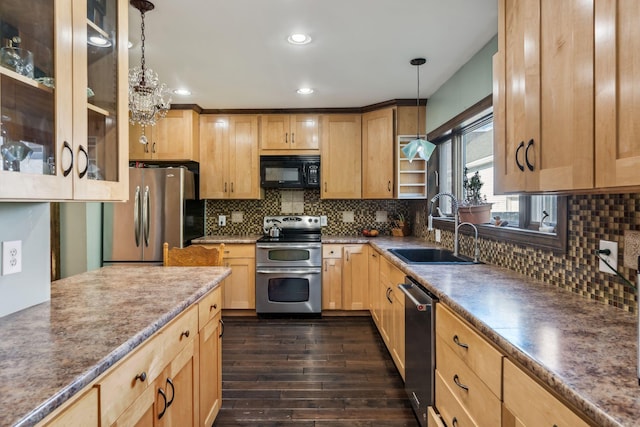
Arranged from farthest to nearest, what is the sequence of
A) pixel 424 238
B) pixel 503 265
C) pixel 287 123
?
pixel 287 123 < pixel 424 238 < pixel 503 265

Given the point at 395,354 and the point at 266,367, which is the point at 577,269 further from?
the point at 266,367

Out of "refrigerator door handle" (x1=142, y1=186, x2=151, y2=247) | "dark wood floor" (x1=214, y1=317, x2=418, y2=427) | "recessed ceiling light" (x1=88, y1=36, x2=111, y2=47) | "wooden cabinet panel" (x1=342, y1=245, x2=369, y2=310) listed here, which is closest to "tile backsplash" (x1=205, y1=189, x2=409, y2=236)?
"wooden cabinet panel" (x1=342, y1=245, x2=369, y2=310)

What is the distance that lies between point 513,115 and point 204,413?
1.92m

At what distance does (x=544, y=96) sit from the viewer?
122 cm

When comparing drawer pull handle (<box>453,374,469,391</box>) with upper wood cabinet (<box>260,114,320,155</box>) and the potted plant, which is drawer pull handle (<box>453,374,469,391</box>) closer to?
the potted plant

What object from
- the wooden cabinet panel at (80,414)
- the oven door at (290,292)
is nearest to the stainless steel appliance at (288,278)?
the oven door at (290,292)

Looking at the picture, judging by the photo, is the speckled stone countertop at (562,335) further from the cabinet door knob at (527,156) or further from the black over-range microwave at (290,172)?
the black over-range microwave at (290,172)

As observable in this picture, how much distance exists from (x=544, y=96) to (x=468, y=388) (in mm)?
1074

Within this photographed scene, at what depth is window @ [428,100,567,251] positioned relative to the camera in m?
1.79

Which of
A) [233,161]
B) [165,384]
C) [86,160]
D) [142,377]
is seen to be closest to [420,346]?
[165,384]

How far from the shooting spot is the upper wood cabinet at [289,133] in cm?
410

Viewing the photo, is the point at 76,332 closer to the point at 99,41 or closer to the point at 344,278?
the point at 99,41

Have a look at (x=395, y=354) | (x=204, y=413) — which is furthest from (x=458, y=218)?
(x=204, y=413)

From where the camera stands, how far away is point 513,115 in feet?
4.65
